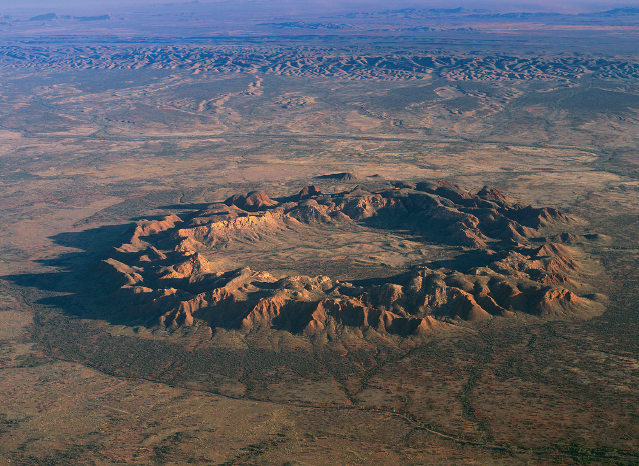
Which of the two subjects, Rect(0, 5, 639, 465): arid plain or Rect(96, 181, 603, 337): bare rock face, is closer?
Rect(0, 5, 639, 465): arid plain

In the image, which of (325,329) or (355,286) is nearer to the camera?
(325,329)

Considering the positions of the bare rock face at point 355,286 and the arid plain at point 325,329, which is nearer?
the arid plain at point 325,329

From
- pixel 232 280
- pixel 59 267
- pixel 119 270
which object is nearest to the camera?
pixel 232 280

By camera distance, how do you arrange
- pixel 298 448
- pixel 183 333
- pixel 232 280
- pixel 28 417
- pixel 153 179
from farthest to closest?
pixel 153 179 < pixel 232 280 < pixel 183 333 < pixel 28 417 < pixel 298 448

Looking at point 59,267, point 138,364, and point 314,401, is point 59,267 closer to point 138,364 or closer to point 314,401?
point 138,364

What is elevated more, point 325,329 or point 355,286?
point 355,286

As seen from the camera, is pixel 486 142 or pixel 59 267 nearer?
pixel 59 267

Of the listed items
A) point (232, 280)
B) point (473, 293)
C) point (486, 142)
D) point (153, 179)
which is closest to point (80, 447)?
point (232, 280)

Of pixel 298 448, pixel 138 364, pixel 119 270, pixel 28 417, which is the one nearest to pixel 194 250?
pixel 119 270
